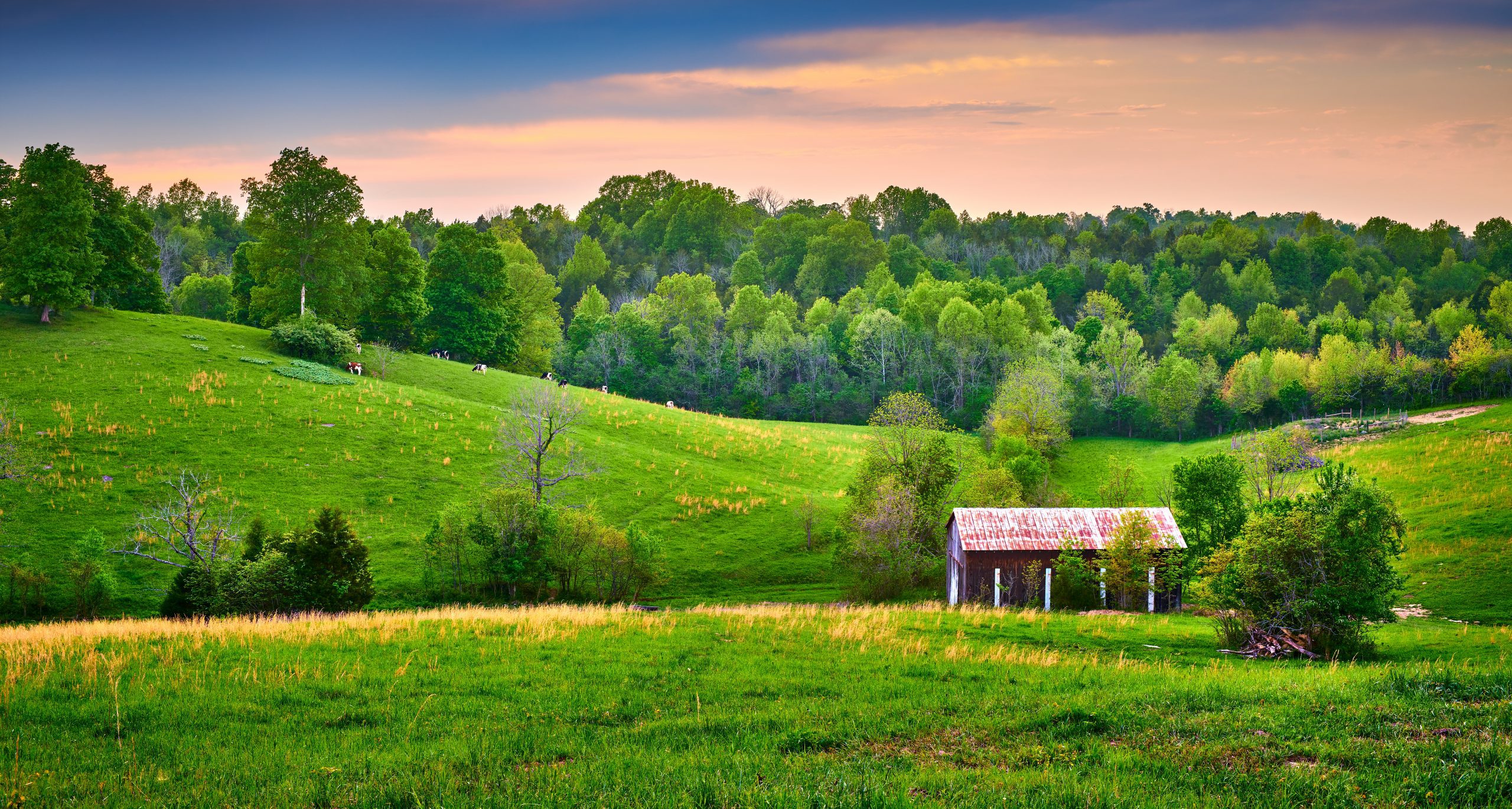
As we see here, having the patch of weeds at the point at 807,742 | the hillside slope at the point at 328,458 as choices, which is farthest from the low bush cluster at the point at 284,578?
the patch of weeds at the point at 807,742

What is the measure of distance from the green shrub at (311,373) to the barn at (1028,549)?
46203 mm

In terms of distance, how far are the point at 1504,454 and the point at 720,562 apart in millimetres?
57657

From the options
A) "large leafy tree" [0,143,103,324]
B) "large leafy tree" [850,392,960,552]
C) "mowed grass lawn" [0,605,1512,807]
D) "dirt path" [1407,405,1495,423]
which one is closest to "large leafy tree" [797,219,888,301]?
"dirt path" [1407,405,1495,423]

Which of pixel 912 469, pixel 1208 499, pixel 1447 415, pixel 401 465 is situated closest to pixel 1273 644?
pixel 1208 499

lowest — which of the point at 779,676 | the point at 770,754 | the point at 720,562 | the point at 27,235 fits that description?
the point at 720,562

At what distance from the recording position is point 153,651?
18.7 meters

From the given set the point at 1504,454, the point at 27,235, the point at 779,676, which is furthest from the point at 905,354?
the point at 779,676

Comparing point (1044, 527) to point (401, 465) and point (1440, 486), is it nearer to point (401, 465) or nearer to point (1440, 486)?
point (1440, 486)

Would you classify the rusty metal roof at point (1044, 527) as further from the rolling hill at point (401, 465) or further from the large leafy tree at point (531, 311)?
the large leafy tree at point (531, 311)

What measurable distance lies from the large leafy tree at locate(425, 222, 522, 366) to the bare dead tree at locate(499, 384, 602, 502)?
30.1m

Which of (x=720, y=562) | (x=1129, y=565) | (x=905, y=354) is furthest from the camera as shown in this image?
(x=905, y=354)

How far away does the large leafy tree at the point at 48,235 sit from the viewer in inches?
2366

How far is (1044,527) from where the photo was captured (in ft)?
142

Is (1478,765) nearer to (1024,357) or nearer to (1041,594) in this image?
(1041,594)
